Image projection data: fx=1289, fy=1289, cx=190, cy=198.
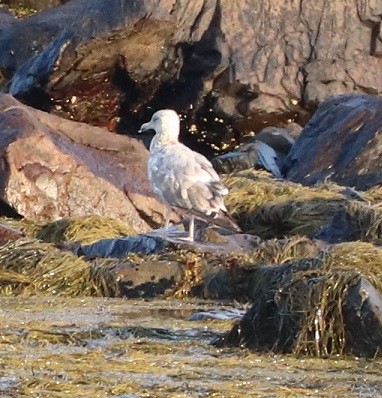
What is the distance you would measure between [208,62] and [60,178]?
5.43 metres

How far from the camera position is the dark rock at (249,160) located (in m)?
14.4

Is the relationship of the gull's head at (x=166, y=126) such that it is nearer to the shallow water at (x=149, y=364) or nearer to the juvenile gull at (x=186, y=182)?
the juvenile gull at (x=186, y=182)

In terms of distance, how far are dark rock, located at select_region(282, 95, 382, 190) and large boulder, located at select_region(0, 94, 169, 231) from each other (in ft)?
8.64

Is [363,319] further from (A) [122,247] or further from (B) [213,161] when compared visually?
(B) [213,161]

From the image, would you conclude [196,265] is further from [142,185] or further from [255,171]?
[255,171]

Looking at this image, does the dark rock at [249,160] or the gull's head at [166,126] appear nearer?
the gull's head at [166,126]

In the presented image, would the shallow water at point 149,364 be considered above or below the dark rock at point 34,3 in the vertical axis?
below

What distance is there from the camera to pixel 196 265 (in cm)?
896

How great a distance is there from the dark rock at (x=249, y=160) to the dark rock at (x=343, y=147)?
0.58ft

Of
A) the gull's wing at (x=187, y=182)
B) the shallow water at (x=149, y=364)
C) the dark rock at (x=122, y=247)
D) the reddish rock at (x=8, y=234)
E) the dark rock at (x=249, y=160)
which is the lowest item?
the shallow water at (x=149, y=364)

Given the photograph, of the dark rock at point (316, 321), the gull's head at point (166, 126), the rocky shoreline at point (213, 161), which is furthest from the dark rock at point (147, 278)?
the dark rock at point (316, 321)

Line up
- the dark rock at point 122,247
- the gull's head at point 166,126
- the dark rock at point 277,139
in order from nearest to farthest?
the dark rock at point 122,247 < the gull's head at point 166,126 < the dark rock at point 277,139

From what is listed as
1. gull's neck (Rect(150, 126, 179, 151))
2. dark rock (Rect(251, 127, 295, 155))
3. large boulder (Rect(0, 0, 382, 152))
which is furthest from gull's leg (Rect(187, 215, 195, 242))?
large boulder (Rect(0, 0, 382, 152))

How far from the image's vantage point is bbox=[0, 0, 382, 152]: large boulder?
16.1m
